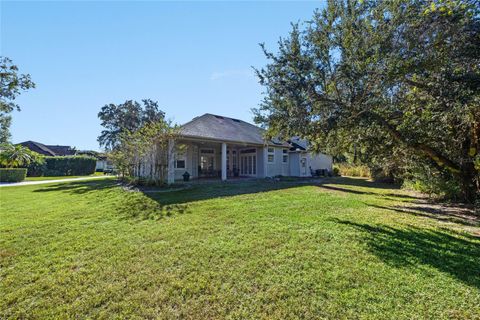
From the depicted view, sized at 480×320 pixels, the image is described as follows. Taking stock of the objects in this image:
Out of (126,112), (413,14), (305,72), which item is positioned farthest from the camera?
(126,112)

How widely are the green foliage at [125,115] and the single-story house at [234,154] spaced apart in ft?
74.7

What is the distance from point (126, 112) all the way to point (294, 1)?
3905 cm

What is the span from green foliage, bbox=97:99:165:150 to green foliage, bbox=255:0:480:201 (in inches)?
1421

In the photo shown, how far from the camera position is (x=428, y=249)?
13.8 ft

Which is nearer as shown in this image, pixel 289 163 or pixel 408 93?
pixel 408 93

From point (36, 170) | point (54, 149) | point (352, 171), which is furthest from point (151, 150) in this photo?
point (54, 149)

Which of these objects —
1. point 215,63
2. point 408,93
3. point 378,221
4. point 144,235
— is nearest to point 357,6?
point 408,93

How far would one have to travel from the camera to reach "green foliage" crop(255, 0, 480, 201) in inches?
214

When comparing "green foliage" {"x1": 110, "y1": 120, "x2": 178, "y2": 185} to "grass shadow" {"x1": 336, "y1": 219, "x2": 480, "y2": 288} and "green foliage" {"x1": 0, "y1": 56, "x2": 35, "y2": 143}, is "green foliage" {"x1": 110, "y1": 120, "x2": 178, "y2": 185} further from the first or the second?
"grass shadow" {"x1": 336, "y1": 219, "x2": 480, "y2": 288}

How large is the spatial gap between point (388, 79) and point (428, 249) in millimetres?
4019

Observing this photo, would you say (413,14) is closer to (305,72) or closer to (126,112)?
(305,72)

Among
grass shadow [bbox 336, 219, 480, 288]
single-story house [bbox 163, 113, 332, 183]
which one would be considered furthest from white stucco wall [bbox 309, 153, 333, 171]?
grass shadow [bbox 336, 219, 480, 288]

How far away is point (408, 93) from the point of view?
711 cm

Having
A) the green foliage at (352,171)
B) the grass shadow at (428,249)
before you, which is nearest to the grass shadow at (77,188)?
the grass shadow at (428,249)
